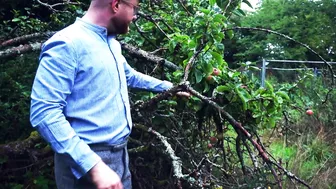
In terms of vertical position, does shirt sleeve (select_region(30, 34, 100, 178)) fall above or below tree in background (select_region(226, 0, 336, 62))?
above

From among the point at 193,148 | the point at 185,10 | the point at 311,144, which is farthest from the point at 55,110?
the point at 311,144

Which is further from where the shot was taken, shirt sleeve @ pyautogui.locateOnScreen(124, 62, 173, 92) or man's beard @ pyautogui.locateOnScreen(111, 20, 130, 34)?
shirt sleeve @ pyautogui.locateOnScreen(124, 62, 173, 92)

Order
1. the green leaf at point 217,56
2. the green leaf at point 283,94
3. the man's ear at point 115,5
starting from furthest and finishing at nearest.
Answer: the green leaf at point 283,94, the green leaf at point 217,56, the man's ear at point 115,5

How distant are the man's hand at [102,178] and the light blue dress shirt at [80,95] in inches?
1.0

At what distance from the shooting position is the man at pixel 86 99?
1878mm

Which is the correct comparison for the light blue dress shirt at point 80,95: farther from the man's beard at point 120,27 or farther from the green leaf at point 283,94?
the green leaf at point 283,94

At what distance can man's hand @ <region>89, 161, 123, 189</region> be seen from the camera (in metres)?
1.87

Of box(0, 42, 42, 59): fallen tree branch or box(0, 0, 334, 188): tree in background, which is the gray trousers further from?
box(0, 42, 42, 59): fallen tree branch

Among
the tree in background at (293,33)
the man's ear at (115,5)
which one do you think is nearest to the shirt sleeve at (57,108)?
the man's ear at (115,5)

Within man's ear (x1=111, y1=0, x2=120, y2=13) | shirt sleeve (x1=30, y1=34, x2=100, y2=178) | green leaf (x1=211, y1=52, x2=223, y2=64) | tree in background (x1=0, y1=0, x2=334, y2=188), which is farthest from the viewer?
green leaf (x1=211, y1=52, x2=223, y2=64)

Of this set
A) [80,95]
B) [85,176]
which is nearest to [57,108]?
[80,95]

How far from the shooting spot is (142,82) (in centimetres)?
286

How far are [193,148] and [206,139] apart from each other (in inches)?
5.2

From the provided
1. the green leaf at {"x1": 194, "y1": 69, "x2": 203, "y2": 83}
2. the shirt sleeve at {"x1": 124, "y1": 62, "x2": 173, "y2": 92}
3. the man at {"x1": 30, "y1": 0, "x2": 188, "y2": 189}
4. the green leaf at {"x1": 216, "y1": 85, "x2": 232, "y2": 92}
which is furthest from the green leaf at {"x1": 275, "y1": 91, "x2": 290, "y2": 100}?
the man at {"x1": 30, "y1": 0, "x2": 188, "y2": 189}
